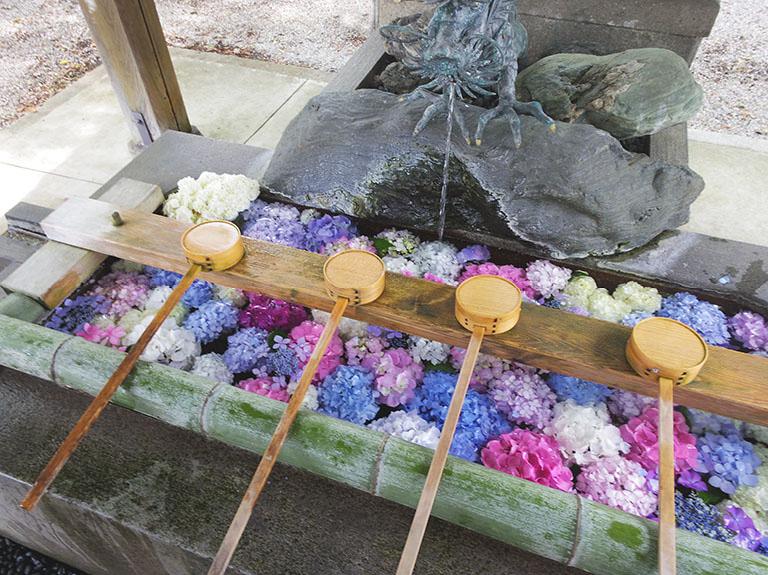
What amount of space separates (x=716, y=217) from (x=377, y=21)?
9.33ft

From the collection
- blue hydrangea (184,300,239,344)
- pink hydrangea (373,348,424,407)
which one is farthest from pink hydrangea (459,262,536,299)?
blue hydrangea (184,300,239,344)

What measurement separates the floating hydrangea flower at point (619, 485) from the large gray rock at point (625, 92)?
5.71 feet

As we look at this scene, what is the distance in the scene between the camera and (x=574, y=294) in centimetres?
247

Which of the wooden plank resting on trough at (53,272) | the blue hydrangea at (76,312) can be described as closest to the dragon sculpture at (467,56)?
the wooden plank resting on trough at (53,272)

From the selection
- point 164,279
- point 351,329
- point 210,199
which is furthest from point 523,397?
point 210,199

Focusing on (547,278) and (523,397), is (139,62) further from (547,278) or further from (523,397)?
(523,397)

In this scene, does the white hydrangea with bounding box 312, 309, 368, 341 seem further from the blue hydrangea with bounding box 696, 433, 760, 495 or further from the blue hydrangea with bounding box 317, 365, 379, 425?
the blue hydrangea with bounding box 696, 433, 760, 495

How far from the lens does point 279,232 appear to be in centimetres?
270

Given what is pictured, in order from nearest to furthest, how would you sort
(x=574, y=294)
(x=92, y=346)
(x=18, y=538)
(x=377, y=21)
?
(x=92, y=346), (x=18, y=538), (x=574, y=294), (x=377, y=21)

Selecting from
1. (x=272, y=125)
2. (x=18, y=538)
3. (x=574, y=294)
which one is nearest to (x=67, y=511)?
(x=18, y=538)

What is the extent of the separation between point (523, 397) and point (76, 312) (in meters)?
1.92

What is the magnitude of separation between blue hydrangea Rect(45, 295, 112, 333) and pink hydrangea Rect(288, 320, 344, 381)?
870 mm

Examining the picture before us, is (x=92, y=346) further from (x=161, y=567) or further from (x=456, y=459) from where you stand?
(x=456, y=459)

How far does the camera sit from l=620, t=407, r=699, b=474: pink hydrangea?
6.15ft
